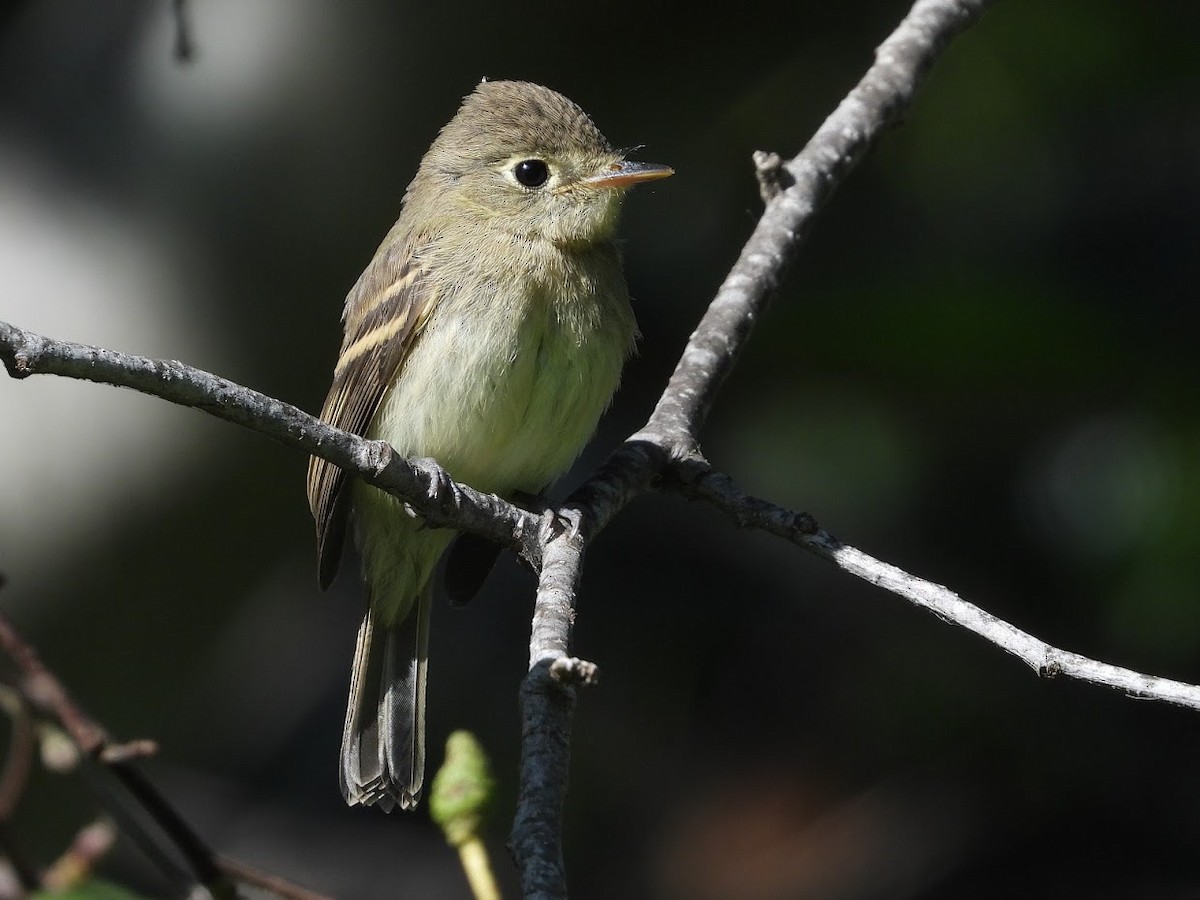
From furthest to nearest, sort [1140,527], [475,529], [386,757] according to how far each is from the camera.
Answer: [1140,527], [386,757], [475,529]

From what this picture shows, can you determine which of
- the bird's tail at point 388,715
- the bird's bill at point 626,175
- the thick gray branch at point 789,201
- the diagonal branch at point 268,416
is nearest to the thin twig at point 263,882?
the diagonal branch at point 268,416

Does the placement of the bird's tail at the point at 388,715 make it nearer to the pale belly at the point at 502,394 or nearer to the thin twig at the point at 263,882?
the pale belly at the point at 502,394

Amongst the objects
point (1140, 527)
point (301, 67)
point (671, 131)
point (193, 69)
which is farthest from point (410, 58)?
point (1140, 527)

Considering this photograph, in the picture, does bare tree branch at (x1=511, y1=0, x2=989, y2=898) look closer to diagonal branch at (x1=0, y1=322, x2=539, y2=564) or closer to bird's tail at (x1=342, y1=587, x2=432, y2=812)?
diagonal branch at (x1=0, y1=322, x2=539, y2=564)

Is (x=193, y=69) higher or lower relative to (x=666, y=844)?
higher

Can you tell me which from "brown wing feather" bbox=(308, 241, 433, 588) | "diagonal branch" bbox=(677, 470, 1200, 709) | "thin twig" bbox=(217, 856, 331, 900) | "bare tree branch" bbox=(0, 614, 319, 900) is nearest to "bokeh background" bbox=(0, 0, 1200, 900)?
"brown wing feather" bbox=(308, 241, 433, 588)

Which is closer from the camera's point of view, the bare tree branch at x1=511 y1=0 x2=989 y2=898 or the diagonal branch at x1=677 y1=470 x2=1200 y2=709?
the diagonal branch at x1=677 y1=470 x2=1200 y2=709

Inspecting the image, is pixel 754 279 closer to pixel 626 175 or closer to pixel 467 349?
pixel 626 175

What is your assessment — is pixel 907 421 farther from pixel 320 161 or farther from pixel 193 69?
pixel 193 69

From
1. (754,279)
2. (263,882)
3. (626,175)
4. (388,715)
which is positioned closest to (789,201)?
(754,279)
